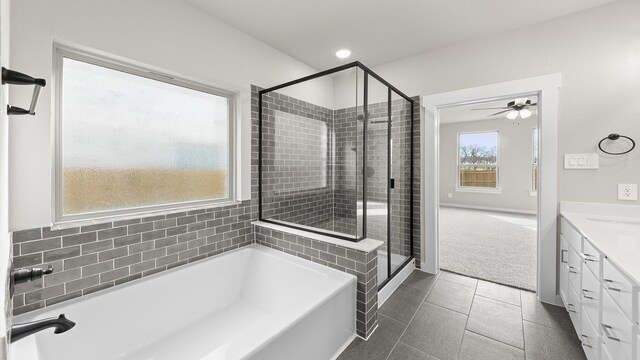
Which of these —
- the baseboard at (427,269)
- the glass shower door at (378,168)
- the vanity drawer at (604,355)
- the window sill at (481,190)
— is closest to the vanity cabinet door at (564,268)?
the vanity drawer at (604,355)

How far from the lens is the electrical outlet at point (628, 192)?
2.00m

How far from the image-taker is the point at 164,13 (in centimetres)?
195

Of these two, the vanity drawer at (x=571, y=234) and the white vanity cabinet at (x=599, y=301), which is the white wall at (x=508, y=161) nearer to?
the vanity drawer at (x=571, y=234)

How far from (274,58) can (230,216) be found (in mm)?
1731

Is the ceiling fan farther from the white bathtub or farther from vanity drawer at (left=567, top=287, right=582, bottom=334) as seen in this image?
the white bathtub

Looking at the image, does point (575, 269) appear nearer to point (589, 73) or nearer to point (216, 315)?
point (589, 73)

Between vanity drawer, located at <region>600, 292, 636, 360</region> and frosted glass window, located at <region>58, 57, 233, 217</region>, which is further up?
frosted glass window, located at <region>58, 57, 233, 217</region>

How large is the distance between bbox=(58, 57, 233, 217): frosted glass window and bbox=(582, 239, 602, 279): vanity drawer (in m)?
2.68

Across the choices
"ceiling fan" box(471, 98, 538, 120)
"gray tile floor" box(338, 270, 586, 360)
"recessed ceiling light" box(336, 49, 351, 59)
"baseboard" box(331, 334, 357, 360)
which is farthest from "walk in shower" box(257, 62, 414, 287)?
"ceiling fan" box(471, 98, 538, 120)

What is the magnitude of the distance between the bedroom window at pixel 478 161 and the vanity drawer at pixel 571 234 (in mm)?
5183

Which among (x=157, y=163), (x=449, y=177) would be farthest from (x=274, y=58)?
(x=449, y=177)

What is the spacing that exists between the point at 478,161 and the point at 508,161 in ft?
2.18

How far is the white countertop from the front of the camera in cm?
119

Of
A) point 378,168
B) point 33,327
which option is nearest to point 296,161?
point 378,168
